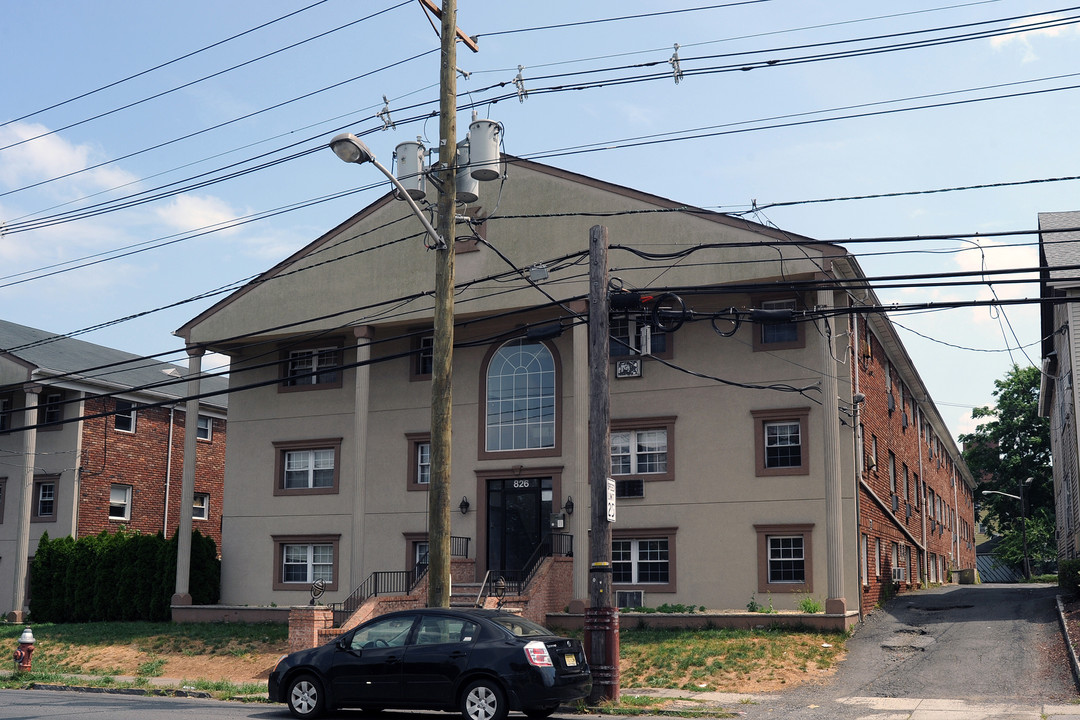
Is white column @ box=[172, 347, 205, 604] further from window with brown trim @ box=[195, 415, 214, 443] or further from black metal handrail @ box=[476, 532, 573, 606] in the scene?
window with brown trim @ box=[195, 415, 214, 443]

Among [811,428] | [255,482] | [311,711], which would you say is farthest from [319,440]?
[311,711]

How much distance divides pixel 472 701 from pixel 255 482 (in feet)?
63.9

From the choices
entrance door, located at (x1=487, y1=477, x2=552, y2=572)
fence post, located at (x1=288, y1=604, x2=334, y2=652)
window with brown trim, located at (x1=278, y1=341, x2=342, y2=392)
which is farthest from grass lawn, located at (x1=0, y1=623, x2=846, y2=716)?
window with brown trim, located at (x1=278, y1=341, x2=342, y2=392)

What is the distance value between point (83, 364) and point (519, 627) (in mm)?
29013

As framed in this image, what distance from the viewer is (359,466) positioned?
2672cm

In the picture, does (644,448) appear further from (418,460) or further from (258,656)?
(258,656)

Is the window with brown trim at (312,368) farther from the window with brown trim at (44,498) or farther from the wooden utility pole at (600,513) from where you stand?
the wooden utility pole at (600,513)

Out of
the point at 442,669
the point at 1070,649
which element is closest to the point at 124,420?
the point at 442,669

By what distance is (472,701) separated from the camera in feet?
41.4

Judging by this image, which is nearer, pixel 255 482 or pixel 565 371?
pixel 565 371

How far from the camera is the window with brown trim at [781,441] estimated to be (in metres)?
23.9

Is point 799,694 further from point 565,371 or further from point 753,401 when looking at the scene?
point 565,371

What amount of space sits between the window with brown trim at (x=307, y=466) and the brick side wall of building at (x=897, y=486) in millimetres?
14809

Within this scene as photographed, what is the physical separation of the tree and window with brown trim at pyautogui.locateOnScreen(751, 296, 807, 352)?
40.6m
